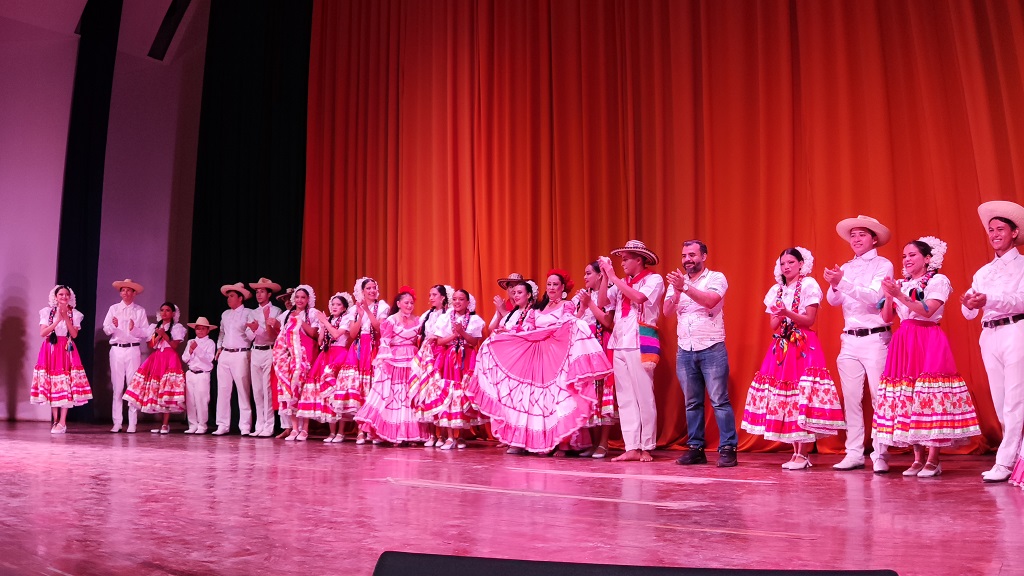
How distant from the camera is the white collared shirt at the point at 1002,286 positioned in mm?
4102

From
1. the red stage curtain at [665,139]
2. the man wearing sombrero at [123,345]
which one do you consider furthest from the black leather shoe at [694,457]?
the man wearing sombrero at [123,345]

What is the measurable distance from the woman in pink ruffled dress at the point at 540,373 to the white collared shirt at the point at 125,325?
423 centimetres

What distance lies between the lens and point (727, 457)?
16.7 ft

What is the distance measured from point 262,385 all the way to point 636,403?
429 centimetres

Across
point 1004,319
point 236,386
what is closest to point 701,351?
point 1004,319

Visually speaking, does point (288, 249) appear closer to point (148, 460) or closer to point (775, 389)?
point (148, 460)

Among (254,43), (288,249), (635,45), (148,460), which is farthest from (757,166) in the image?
(254,43)

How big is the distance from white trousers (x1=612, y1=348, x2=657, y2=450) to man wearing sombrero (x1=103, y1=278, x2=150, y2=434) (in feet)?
17.9

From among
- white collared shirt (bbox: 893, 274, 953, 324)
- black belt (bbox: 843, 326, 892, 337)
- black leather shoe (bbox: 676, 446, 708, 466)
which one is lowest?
black leather shoe (bbox: 676, 446, 708, 466)

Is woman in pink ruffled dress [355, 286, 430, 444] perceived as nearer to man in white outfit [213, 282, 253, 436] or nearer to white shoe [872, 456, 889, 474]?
man in white outfit [213, 282, 253, 436]

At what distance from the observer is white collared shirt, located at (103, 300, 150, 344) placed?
884 cm

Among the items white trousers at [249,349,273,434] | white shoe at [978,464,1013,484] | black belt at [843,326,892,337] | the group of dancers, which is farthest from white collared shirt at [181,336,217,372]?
white shoe at [978,464,1013,484]

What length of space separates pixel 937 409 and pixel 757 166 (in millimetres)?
2647

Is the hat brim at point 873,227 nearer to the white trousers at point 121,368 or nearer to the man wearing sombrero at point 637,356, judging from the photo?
the man wearing sombrero at point 637,356
